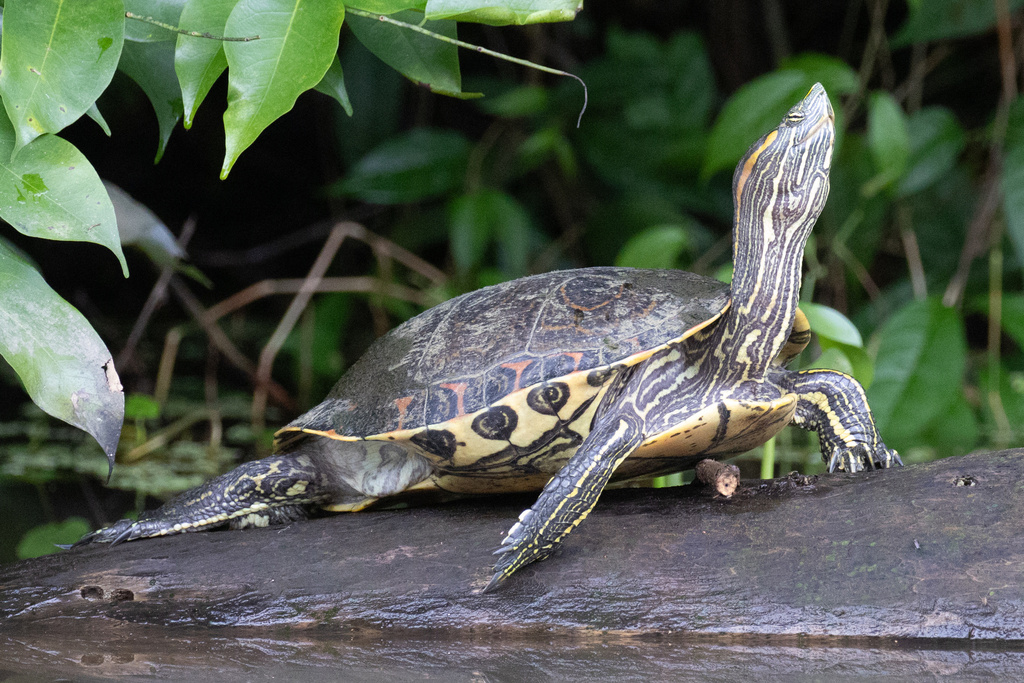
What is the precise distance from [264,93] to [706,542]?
0.94 metres

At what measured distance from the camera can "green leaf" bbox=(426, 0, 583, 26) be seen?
103cm

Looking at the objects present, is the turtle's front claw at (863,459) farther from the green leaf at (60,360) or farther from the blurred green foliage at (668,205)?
the green leaf at (60,360)

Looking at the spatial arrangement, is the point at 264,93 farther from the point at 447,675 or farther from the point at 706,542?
the point at 706,542

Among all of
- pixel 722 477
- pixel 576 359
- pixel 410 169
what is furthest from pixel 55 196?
pixel 410 169

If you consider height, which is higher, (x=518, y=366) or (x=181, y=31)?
(x=181, y=31)

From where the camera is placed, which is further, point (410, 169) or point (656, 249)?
point (410, 169)

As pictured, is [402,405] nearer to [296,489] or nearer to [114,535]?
[296,489]

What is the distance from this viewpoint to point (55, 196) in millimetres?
1124

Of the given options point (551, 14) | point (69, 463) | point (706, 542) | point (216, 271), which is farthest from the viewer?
point (216, 271)

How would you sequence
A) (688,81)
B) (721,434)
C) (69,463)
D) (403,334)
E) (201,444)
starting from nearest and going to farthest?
(721,434), (403,334), (69,463), (201,444), (688,81)

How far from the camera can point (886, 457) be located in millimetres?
1471

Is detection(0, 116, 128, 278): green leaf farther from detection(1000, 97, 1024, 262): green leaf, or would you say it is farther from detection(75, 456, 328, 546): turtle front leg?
detection(1000, 97, 1024, 262): green leaf

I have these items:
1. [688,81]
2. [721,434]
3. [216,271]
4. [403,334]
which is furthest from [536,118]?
[721,434]

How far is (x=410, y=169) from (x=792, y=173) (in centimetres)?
239
